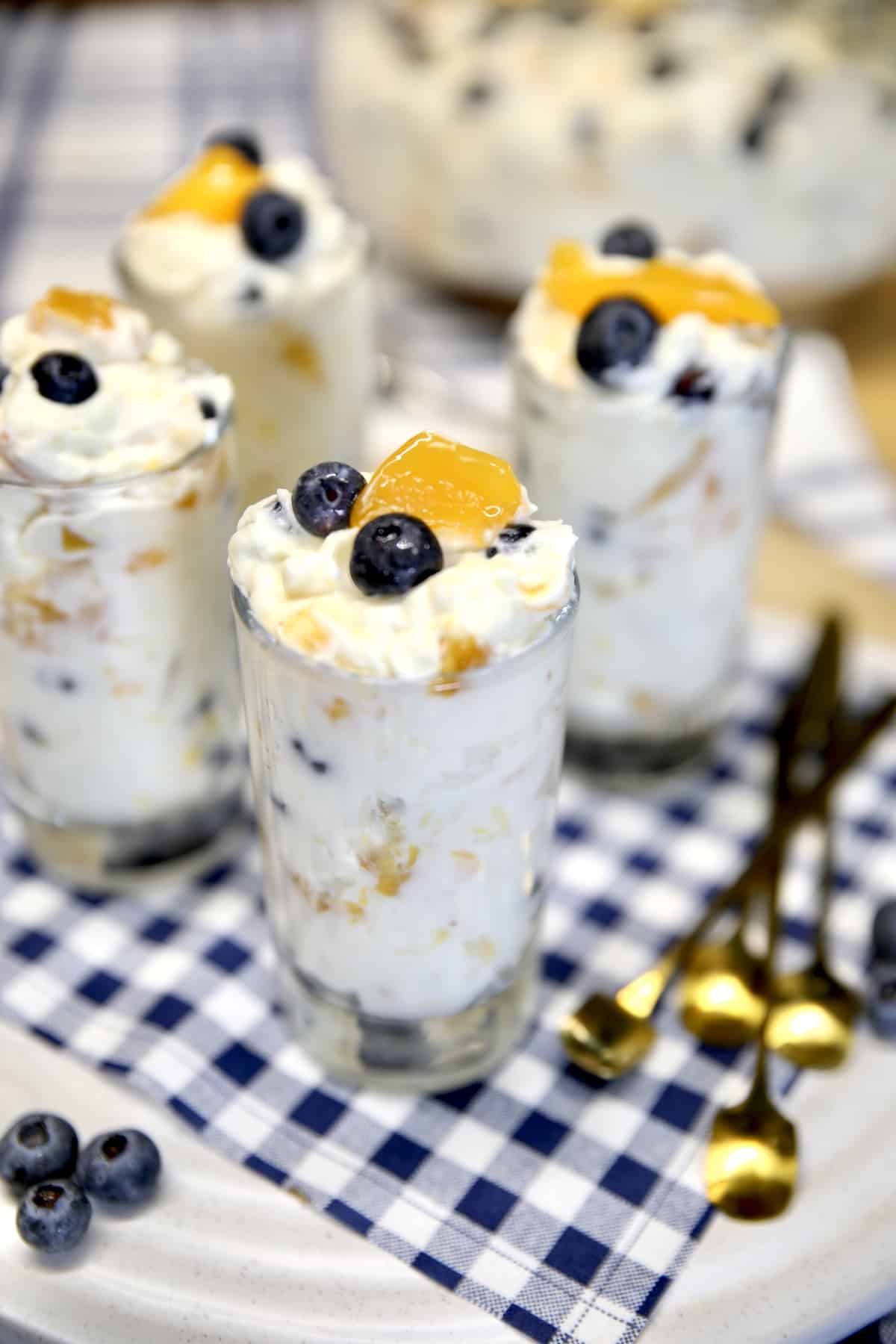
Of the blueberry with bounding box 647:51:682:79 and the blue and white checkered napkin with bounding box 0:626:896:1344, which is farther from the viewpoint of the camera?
the blueberry with bounding box 647:51:682:79

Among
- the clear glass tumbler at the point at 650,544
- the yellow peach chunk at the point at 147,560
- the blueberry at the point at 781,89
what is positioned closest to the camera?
the yellow peach chunk at the point at 147,560

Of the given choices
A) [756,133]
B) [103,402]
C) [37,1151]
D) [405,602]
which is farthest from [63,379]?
[756,133]

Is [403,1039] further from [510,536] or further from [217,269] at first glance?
[217,269]

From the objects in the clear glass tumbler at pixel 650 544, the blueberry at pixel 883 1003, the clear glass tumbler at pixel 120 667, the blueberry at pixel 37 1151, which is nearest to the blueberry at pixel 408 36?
the clear glass tumbler at pixel 650 544

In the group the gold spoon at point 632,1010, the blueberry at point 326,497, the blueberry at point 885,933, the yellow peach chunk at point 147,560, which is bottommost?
the gold spoon at point 632,1010

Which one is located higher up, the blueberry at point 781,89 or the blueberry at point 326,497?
the blueberry at point 781,89

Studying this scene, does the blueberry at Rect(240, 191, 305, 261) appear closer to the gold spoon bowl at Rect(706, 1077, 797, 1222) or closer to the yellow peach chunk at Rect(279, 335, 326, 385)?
the yellow peach chunk at Rect(279, 335, 326, 385)

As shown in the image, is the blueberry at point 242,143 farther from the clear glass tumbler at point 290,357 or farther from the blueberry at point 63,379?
the blueberry at point 63,379

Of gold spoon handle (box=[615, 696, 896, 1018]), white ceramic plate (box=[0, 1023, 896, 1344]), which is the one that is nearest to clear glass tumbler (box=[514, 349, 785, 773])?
gold spoon handle (box=[615, 696, 896, 1018])

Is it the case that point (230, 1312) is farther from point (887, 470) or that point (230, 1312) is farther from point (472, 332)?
point (472, 332)
